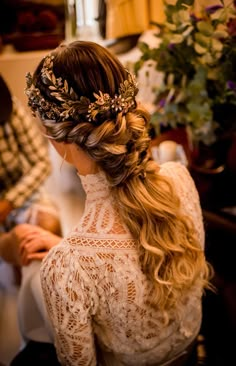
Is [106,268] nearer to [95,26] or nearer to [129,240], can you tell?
[129,240]

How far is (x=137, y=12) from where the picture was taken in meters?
2.03

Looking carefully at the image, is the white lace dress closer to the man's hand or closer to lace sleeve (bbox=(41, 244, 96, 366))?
lace sleeve (bbox=(41, 244, 96, 366))

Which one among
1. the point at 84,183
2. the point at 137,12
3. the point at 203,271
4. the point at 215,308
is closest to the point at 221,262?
the point at 215,308

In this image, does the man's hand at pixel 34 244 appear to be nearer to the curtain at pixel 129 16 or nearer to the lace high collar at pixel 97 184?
the lace high collar at pixel 97 184

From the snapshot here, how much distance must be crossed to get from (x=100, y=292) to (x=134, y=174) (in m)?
0.24

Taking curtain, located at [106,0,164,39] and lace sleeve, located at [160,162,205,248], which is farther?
curtain, located at [106,0,164,39]

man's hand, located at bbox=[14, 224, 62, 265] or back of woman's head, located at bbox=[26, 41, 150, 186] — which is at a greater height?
back of woman's head, located at bbox=[26, 41, 150, 186]

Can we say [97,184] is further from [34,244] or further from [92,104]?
[34,244]

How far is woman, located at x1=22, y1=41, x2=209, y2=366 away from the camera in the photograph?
2.23ft

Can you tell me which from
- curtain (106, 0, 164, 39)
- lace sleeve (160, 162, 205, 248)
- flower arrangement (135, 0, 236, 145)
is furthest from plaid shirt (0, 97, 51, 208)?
curtain (106, 0, 164, 39)

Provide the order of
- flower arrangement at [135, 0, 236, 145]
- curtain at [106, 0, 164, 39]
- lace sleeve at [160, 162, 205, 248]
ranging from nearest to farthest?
lace sleeve at [160, 162, 205, 248], flower arrangement at [135, 0, 236, 145], curtain at [106, 0, 164, 39]

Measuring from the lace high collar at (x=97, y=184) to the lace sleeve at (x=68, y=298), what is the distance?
13 centimetres

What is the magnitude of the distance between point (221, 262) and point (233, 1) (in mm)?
803

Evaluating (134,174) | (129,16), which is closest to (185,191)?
(134,174)
